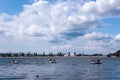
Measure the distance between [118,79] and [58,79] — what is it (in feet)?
42.6

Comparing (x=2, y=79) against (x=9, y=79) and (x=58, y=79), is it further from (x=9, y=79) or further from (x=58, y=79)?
(x=58, y=79)

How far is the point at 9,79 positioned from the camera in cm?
6844

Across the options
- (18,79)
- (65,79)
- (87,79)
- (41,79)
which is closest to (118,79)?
(87,79)

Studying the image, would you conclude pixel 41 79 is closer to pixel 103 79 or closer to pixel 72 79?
pixel 72 79

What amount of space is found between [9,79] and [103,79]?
20.2m

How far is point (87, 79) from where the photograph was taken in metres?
67.1

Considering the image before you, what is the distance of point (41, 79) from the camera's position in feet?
223

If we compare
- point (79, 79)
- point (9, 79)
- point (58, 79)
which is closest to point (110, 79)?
point (79, 79)

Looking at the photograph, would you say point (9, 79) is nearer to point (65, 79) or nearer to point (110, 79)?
point (65, 79)

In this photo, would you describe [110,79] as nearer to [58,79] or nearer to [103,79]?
[103,79]

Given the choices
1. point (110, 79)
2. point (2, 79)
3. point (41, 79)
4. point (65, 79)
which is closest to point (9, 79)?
point (2, 79)

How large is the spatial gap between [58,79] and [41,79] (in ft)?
12.4

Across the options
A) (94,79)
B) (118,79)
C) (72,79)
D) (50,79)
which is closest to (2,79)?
(50,79)

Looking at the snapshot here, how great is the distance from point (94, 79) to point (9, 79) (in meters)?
18.2
